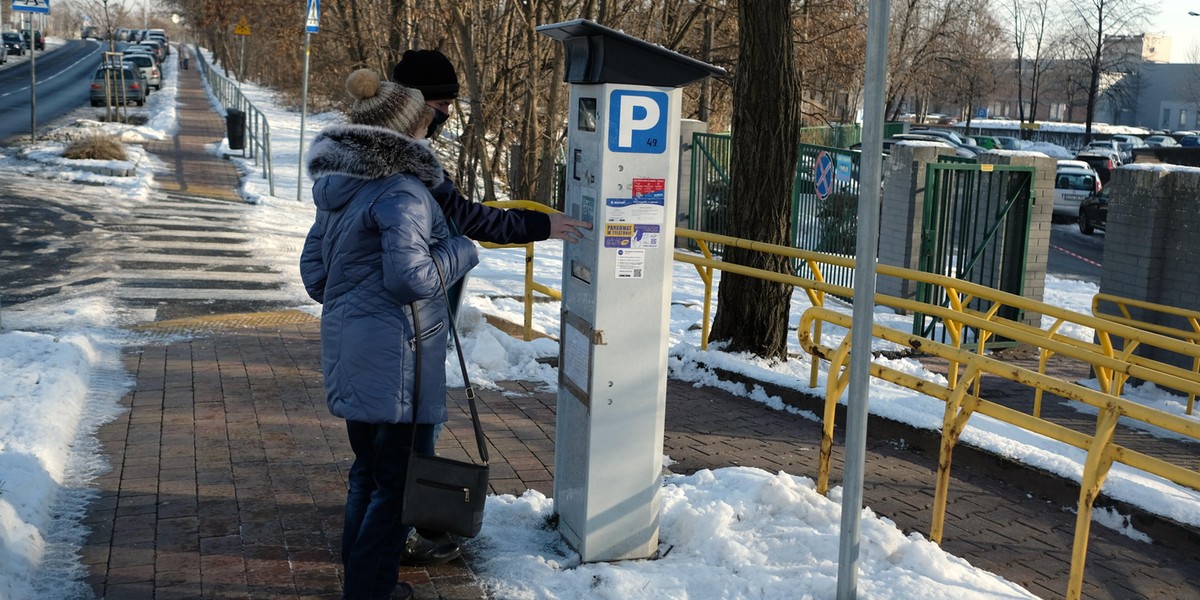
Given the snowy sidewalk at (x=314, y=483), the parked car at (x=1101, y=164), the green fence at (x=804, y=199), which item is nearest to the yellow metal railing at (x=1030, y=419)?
the snowy sidewalk at (x=314, y=483)

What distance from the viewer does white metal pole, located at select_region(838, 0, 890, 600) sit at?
3326 mm

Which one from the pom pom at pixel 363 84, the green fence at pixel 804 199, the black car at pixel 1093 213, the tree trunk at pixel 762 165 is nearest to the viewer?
the pom pom at pixel 363 84

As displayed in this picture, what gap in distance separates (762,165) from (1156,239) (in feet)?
14.3

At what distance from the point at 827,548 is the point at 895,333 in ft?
4.33

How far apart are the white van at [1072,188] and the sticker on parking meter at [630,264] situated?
87.6 ft

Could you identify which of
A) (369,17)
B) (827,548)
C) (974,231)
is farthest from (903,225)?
(369,17)

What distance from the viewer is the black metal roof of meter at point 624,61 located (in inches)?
159

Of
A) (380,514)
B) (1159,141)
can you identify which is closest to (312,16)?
(380,514)

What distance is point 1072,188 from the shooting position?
2862 centimetres

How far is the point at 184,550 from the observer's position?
14.5 ft

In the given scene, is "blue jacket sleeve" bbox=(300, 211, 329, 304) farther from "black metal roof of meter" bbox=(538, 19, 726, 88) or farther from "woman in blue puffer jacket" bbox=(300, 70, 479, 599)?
"black metal roof of meter" bbox=(538, 19, 726, 88)

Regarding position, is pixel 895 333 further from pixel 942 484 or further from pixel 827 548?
pixel 827 548

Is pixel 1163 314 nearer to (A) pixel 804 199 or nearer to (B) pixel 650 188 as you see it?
(A) pixel 804 199

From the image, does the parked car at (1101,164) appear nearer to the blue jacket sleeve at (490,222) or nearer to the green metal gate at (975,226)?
the green metal gate at (975,226)
